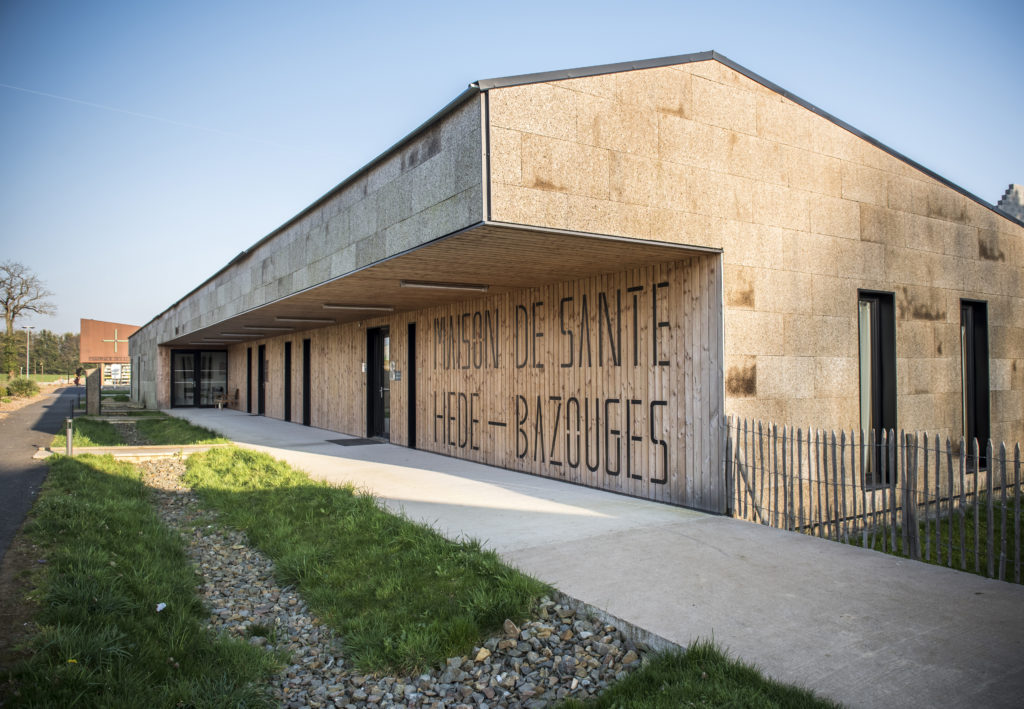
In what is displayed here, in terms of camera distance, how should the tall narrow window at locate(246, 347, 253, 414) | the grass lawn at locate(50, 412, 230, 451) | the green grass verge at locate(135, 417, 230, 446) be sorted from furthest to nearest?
the tall narrow window at locate(246, 347, 253, 414) < the green grass verge at locate(135, 417, 230, 446) < the grass lawn at locate(50, 412, 230, 451)

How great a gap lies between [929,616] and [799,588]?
74 centimetres

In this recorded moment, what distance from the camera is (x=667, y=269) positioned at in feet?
23.6

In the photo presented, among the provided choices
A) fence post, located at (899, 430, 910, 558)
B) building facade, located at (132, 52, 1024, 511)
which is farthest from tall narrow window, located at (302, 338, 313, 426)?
fence post, located at (899, 430, 910, 558)

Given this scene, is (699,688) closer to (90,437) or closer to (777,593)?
(777,593)

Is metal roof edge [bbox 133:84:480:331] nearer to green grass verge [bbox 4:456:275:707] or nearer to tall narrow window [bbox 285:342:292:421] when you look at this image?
green grass verge [bbox 4:456:275:707]

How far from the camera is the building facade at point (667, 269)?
6.00 m

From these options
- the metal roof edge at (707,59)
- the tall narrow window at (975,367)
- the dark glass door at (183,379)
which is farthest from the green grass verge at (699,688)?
the dark glass door at (183,379)

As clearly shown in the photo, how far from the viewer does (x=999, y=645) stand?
11.1 ft

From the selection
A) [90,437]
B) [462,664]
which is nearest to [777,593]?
[462,664]

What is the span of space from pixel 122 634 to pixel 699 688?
3.13 metres

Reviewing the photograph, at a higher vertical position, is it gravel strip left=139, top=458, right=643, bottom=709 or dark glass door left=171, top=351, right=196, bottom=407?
dark glass door left=171, top=351, right=196, bottom=407

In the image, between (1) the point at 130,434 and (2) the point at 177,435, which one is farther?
(1) the point at 130,434

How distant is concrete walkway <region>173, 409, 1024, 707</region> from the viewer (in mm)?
3096

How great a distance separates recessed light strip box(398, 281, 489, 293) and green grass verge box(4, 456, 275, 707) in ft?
14.1
